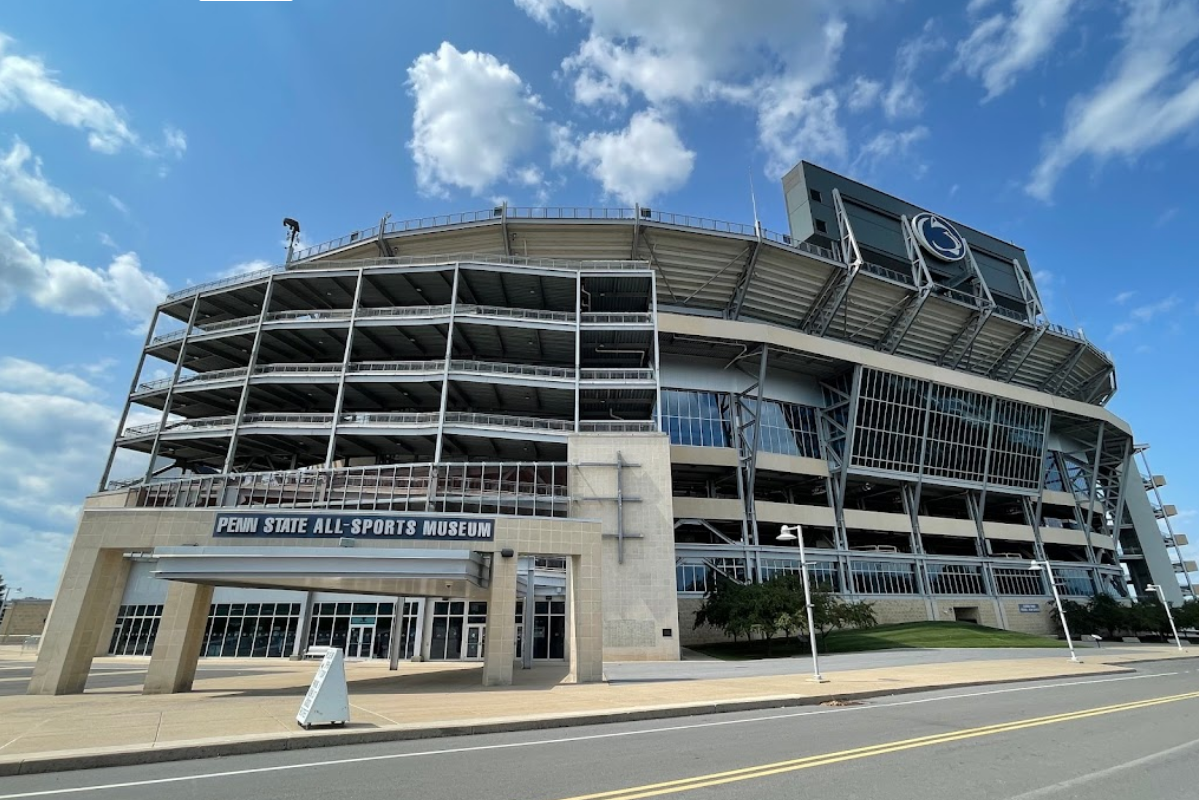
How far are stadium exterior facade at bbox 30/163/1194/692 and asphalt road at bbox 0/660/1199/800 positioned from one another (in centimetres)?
961

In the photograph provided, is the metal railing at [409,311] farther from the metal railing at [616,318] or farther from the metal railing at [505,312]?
the metal railing at [616,318]

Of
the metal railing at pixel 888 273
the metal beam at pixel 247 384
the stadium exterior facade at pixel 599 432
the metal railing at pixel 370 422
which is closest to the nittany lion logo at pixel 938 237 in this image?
the stadium exterior facade at pixel 599 432

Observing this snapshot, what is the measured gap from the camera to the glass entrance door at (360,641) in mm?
34969

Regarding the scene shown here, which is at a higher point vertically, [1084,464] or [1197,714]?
[1084,464]

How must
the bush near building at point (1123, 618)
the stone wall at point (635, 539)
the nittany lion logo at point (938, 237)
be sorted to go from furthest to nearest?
1. the nittany lion logo at point (938, 237)
2. the bush near building at point (1123, 618)
3. the stone wall at point (635, 539)

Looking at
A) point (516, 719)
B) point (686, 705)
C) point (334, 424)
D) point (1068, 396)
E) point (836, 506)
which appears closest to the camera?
point (516, 719)

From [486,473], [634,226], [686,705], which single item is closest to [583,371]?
[486,473]

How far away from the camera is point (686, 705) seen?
11.7 meters

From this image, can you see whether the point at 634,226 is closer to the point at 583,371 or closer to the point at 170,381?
the point at 583,371

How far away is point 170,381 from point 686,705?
154 ft

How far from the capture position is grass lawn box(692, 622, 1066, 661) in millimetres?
33469

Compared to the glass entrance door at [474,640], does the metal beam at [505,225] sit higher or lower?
higher

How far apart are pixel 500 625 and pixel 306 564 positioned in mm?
6063

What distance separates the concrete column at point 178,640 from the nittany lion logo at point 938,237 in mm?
61201
